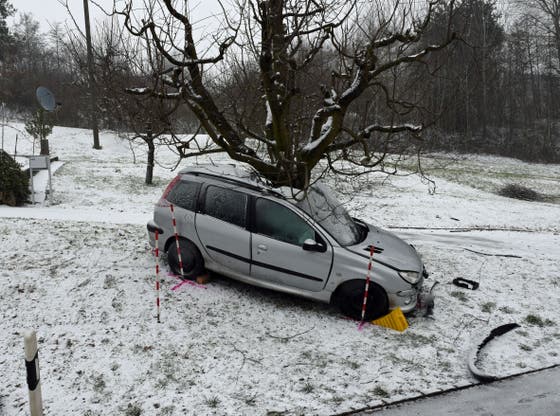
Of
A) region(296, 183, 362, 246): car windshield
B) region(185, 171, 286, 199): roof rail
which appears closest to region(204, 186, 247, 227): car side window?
region(185, 171, 286, 199): roof rail

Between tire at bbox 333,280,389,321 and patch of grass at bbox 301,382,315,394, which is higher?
tire at bbox 333,280,389,321

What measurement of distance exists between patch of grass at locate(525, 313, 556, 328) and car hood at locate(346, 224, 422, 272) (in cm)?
193

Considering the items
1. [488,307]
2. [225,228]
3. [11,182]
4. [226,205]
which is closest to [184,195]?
[226,205]

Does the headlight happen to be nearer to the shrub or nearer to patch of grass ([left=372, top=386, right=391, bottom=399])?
patch of grass ([left=372, top=386, right=391, bottom=399])

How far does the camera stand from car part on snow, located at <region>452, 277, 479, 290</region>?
7220 millimetres

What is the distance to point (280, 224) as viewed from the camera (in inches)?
233

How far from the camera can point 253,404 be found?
4219 millimetres

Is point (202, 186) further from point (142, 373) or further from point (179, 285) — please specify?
point (142, 373)

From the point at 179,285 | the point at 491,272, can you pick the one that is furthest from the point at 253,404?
the point at 491,272

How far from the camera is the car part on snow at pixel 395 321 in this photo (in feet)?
18.5

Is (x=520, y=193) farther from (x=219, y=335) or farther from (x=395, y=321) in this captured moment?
(x=219, y=335)

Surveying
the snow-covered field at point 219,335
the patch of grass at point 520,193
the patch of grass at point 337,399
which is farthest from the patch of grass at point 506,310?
the patch of grass at point 520,193

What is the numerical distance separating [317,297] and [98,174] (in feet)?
45.3

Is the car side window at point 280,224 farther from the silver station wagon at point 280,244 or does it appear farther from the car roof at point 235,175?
the car roof at point 235,175
